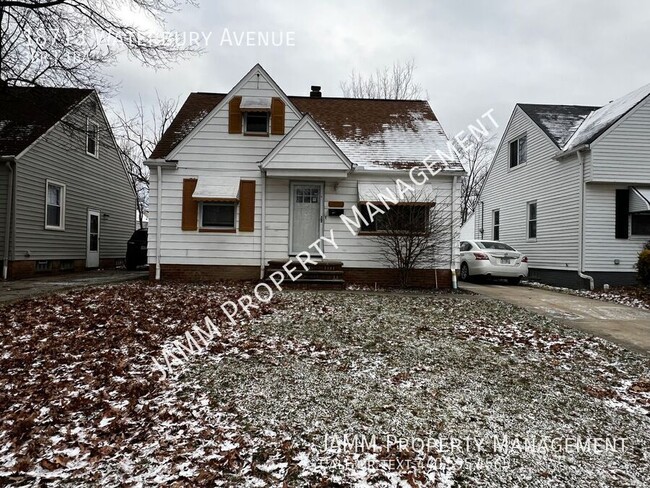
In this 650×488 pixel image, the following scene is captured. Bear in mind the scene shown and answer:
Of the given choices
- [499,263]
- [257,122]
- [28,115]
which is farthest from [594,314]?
[28,115]

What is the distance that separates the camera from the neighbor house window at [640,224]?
41.5 feet

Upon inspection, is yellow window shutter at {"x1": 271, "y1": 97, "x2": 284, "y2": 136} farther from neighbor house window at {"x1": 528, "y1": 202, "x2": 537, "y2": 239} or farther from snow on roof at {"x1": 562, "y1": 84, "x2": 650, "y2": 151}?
neighbor house window at {"x1": 528, "y1": 202, "x2": 537, "y2": 239}

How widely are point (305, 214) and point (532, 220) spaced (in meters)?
9.67

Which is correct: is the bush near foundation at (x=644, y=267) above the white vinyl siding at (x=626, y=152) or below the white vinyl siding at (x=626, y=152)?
below

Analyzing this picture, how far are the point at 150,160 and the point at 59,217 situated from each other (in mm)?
6274

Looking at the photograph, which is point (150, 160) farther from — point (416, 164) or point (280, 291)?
point (416, 164)

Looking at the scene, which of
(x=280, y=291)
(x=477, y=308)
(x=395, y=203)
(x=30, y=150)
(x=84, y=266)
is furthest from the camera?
(x=84, y=266)

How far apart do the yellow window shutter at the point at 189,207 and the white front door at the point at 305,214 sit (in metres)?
2.76

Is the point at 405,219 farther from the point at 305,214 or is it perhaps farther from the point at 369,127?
the point at 369,127

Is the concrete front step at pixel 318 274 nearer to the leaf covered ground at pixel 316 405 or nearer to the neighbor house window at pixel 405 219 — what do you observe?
the neighbor house window at pixel 405 219

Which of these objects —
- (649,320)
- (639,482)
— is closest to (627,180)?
(649,320)

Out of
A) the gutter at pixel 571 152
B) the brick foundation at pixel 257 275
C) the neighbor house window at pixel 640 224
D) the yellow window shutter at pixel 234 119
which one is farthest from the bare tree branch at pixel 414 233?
the neighbor house window at pixel 640 224

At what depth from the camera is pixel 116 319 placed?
664 cm

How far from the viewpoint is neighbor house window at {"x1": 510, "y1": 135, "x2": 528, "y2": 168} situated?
1656 cm
